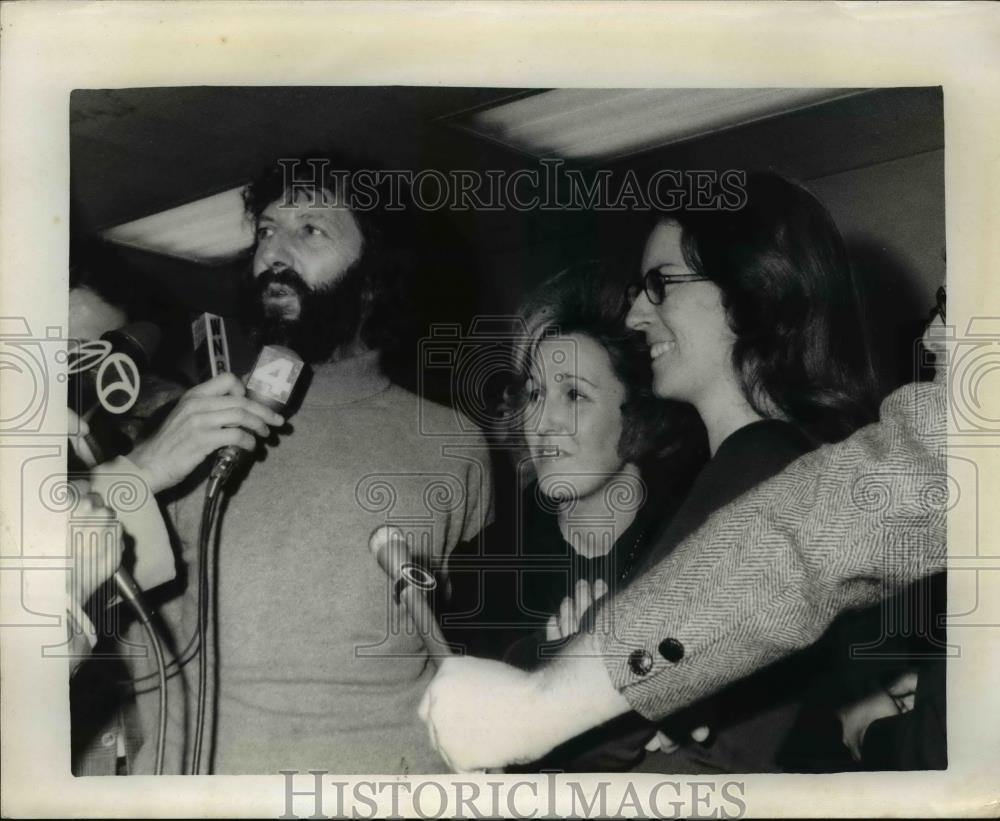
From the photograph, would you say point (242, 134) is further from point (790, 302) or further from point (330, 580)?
point (790, 302)

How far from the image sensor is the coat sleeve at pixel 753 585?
1228 millimetres

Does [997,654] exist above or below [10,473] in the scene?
below

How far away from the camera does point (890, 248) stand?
1.27 m

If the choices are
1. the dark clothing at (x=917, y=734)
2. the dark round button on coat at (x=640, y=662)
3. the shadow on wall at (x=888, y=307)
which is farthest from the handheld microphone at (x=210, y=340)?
the dark clothing at (x=917, y=734)

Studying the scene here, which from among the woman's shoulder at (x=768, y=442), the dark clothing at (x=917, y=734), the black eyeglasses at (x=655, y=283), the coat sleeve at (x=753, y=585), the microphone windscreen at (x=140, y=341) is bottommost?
the dark clothing at (x=917, y=734)

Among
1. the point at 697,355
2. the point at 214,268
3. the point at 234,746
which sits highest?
the point at 214,268

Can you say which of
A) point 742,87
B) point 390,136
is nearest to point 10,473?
point 390,136

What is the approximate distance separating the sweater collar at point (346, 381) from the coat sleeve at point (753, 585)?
438 mm

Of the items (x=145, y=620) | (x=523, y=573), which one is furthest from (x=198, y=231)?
(x=523, y=573)

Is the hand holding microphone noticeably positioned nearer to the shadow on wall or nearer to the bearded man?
the bearded man

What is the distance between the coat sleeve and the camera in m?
1.23

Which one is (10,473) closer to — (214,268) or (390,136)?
(214,268)

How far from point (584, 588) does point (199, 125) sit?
82cm

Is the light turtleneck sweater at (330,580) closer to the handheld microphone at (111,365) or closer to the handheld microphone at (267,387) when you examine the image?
the handheld microphone at (267,387)
